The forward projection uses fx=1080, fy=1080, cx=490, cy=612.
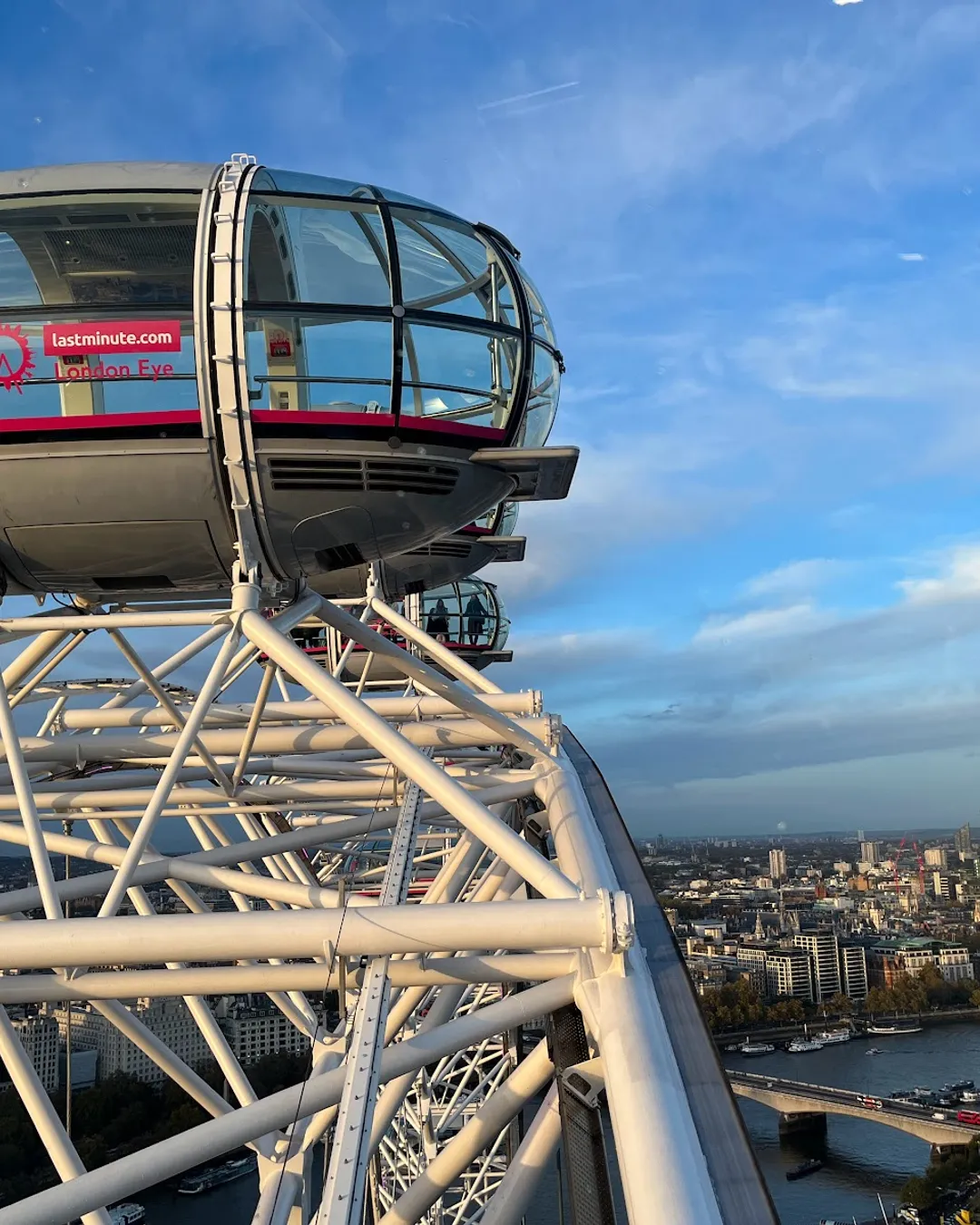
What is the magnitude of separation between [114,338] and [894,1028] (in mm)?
90423

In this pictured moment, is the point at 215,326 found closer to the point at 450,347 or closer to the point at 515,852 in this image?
the point at 450,347

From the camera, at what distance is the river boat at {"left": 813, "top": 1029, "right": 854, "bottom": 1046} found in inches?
3108

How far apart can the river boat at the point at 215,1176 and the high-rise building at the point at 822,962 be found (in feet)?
169

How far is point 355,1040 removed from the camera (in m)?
4.52

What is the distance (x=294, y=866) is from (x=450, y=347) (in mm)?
7211

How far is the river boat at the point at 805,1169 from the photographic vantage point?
55197 millimetres

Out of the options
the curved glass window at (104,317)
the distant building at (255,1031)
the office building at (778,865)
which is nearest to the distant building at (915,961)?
the distant building at (255,1031)

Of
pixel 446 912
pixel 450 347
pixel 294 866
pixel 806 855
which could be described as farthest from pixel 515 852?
pixel 806 855

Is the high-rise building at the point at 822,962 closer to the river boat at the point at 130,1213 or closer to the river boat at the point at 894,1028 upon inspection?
the river boat at the point at 894,1028

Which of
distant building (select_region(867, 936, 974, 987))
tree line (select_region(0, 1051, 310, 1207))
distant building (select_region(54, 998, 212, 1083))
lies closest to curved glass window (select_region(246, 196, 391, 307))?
tree line (select_region(0, 1051, 310, 1207))

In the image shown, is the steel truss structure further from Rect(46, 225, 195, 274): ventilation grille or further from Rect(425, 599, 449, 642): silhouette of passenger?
Rect(425, 599, 449, 642): silhouette of passenger

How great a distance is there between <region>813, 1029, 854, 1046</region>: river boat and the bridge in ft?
63.3

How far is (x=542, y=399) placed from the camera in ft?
26.4

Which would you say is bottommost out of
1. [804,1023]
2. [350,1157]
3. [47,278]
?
[804,1023]
